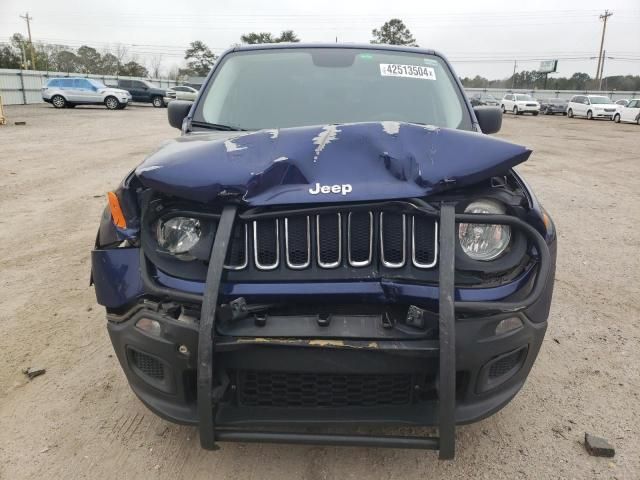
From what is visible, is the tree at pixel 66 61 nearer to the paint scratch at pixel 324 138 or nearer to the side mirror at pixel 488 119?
the side mirror at pixel 488 119

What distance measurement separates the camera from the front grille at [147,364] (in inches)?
79.8

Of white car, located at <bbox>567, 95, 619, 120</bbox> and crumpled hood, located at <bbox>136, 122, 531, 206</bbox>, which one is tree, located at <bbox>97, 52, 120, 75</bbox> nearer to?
white car, located at <bbox>567, 95, 619, 120</bbox>

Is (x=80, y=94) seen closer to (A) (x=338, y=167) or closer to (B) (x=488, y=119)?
(B) (x=488, y=119)

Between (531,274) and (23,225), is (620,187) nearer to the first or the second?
(531,274)

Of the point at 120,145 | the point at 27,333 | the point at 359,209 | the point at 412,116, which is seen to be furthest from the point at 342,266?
the point at 120,145

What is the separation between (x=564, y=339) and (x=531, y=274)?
5.81 ft

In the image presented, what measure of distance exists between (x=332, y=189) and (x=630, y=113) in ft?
109

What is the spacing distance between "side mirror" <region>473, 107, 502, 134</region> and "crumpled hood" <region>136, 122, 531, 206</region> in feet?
4.40

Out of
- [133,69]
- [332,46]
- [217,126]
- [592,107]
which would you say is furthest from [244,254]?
[133,69]

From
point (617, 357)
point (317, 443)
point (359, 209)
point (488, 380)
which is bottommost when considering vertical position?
point (617, 357)

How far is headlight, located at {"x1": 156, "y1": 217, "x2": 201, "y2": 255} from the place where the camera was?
2.09m

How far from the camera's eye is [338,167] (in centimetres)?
202

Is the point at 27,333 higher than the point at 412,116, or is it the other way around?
the point at 412,116

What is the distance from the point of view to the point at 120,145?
13.3m
